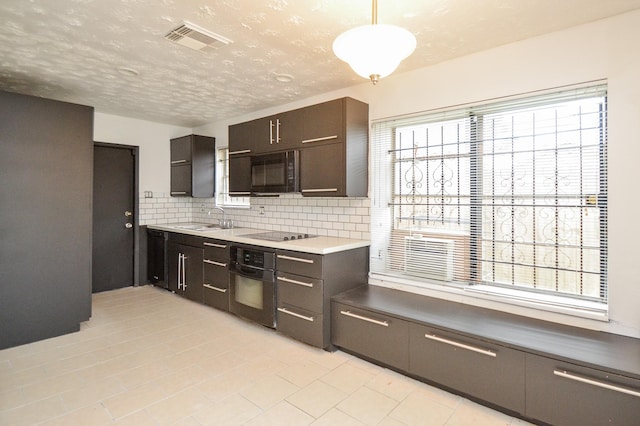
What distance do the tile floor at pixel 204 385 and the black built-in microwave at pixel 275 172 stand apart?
1.53m

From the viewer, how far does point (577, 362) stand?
6.00 feet

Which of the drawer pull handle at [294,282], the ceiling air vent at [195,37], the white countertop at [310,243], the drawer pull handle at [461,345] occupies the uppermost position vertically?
the ceiling air vent at [195,37]

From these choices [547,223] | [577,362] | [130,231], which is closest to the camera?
[577,362]

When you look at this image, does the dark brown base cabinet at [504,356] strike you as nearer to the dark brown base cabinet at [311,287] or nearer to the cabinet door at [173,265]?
the dark brown base cabinet at [311,287]

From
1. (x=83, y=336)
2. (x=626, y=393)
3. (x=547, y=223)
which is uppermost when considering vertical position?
(x=547, y=223)

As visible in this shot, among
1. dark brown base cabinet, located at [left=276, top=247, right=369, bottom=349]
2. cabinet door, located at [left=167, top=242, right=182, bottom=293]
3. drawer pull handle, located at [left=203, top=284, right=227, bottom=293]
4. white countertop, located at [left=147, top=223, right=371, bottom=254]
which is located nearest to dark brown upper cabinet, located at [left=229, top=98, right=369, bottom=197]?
white countertop, located at [left=147, top=223, right=371, bottom=254]

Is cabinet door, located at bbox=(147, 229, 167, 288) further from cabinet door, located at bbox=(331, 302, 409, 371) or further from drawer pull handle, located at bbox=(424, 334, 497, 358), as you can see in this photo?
drawer pull handle, located at bbox=(424, 334, 497, 358)

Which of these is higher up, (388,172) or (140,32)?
(140,32)

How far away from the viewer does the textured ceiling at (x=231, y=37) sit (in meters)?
2.10

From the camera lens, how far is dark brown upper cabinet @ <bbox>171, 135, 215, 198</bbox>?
500 cm

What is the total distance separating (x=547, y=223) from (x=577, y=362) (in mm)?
1015

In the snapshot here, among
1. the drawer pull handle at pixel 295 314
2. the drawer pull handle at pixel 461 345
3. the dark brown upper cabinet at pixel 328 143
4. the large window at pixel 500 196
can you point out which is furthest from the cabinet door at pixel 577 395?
the dark brown upper cabinet at pixel 328 143

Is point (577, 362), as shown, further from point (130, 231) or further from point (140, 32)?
point (130, 231)

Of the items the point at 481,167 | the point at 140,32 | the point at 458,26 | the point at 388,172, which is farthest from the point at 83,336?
the point at 458,26
